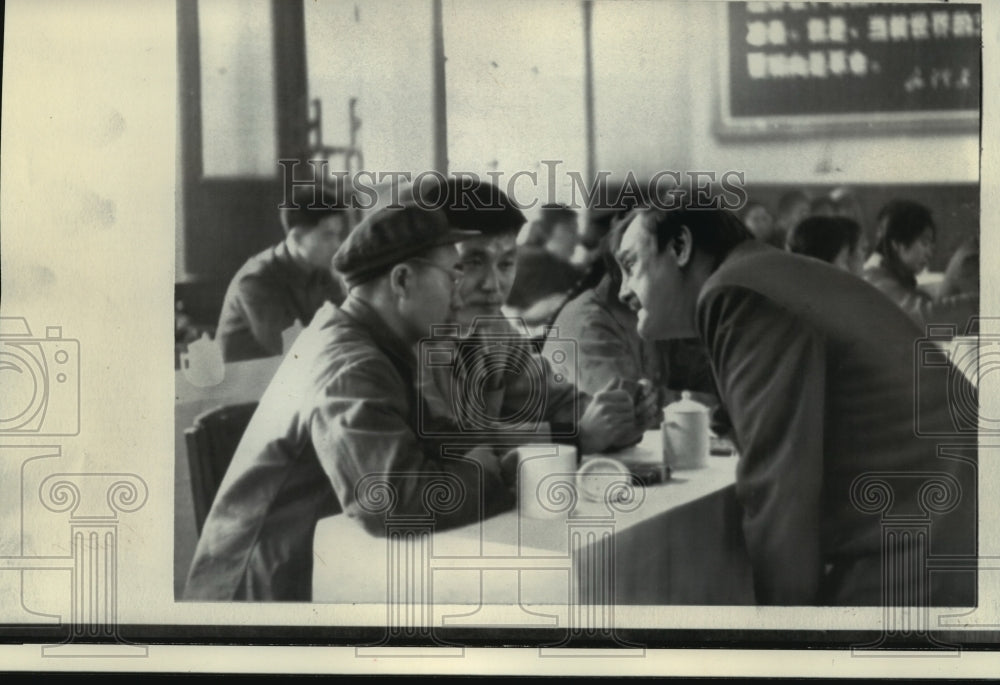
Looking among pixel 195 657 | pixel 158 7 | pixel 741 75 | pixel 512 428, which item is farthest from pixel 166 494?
pixel 741 75

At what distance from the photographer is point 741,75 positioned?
5.01 feet

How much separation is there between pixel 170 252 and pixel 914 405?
4.21 feet

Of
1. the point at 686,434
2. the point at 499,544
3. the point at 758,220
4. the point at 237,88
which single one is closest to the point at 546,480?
the point at 499,544

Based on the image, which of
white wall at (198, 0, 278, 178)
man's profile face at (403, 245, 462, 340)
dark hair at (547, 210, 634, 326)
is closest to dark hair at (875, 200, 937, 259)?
dark hair at (547, 210, 634, 326)

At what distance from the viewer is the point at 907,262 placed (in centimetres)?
151

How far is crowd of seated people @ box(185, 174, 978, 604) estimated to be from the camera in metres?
1.50

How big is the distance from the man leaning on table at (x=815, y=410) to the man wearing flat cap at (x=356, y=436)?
36 cm

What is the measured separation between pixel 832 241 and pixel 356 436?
0.86 meters

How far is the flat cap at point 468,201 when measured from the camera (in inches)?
59.9

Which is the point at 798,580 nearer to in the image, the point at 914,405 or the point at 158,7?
the point at 914,405

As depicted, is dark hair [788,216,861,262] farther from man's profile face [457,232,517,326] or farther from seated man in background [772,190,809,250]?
man's profile face [457,232,517,326]

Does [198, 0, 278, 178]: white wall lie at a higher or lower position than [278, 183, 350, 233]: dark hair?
higher

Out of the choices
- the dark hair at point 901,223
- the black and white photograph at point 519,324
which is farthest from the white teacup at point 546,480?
the dark hair at point 901,223

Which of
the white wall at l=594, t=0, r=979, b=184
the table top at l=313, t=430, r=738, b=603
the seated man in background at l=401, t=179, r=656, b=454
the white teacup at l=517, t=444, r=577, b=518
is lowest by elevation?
the table top at l=313, t=430, r=738, b=603
